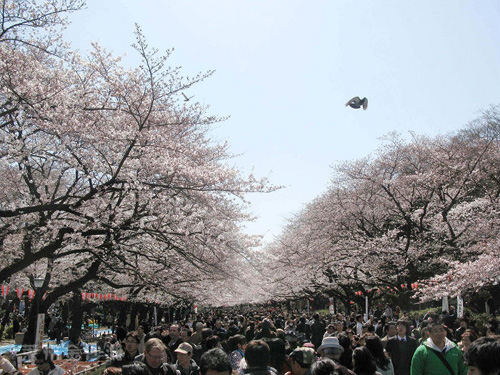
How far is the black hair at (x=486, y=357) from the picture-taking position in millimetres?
3193

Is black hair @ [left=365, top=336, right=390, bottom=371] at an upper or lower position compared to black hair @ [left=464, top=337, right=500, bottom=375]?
lower

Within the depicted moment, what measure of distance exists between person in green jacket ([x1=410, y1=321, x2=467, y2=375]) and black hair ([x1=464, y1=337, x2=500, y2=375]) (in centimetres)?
208

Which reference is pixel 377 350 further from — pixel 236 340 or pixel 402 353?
pixel 236 340

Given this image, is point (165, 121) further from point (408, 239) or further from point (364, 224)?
point (364, 224)

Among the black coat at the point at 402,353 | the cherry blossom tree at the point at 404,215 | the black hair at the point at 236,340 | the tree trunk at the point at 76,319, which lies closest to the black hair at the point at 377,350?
the black coat at the point at 402,353

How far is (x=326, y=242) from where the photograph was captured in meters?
26.6

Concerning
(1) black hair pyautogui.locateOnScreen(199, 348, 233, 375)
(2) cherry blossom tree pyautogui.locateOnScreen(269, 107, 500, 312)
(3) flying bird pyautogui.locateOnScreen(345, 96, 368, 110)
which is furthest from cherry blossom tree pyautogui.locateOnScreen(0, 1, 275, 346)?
(2) cherry blossom tree pyautogui.locateOnScreen(269, 107, 500, 312)

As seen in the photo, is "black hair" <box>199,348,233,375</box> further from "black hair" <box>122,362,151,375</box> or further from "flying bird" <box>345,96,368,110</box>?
"flying bird" <box>345,96,368,110</box>

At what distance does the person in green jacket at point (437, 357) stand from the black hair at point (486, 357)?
208cm

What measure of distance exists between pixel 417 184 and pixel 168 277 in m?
12.7

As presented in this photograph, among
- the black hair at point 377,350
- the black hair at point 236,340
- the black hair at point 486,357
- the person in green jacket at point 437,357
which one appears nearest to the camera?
the black hair at point 486,357

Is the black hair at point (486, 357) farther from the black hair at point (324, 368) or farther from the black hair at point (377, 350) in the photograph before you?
the black hair at point (377, 350)

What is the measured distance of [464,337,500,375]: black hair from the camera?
319cm

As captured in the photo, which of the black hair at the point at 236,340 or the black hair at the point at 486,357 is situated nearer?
the black hair at the point at 486,357
